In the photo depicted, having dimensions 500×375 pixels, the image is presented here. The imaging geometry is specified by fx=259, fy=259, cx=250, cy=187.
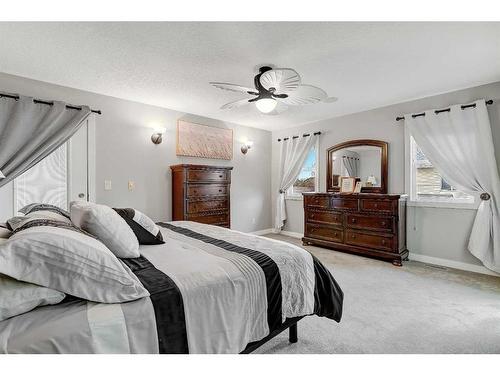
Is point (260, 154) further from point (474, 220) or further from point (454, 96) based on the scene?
point (474, 220)

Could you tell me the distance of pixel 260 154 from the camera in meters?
5.69

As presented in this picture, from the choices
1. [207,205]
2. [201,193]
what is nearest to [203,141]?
[201,193]

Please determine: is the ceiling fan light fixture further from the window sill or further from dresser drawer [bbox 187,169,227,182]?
the window sill

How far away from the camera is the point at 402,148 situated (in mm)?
3977

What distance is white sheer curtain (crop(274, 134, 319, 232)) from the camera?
17.0 ft

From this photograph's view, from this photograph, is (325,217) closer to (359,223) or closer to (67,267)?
(359,223)

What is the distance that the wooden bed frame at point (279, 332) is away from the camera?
56.2 inches

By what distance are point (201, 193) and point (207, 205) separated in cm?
22

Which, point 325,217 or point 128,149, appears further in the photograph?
point 325,217

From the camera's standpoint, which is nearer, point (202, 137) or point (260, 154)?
point (202, 137)
